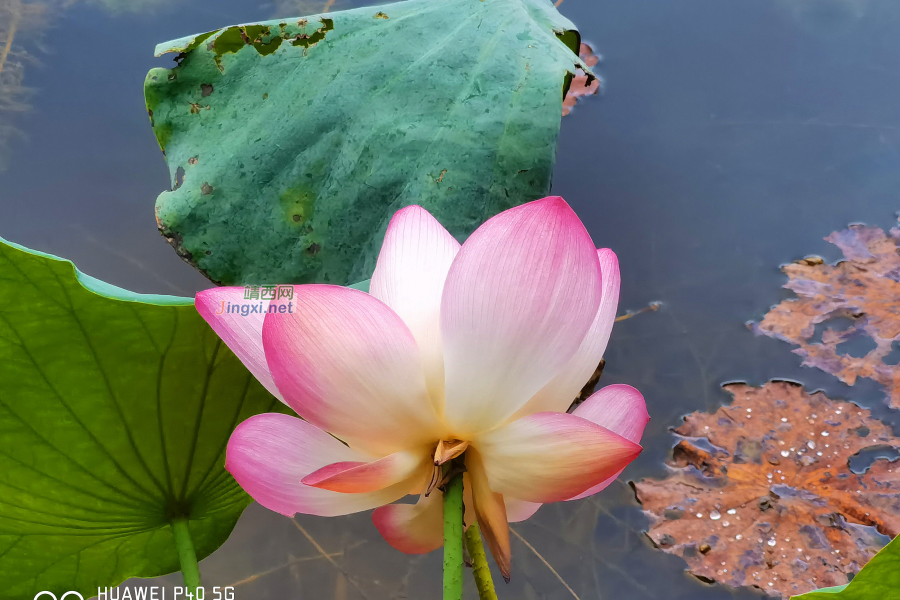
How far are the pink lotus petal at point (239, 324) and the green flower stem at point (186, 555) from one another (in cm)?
12

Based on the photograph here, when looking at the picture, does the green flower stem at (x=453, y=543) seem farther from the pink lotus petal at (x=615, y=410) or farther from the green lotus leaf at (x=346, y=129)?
the green lotus leaf at (x=346, y=129)

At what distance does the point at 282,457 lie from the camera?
0.16 m

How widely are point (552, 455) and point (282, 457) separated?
71mm

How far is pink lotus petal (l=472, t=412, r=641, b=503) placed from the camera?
135mm

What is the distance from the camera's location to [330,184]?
14.9 inches

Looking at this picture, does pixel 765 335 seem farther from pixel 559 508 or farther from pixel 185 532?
pixel 185 532

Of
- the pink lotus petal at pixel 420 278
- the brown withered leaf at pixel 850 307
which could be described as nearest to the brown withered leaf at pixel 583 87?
the brown withered leaf at pixel 850 307

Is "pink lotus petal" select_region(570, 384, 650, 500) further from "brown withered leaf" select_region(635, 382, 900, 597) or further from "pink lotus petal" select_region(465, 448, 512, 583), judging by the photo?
"brown withered leaf" select_region(635, 382, 900, 597)

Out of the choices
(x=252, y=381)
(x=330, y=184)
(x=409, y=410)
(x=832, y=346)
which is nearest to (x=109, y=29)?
(x=330, y=184)

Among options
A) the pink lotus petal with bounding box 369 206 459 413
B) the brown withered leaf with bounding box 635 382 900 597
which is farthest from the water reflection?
the brown withered leaf with bounding box 635 382 900 597

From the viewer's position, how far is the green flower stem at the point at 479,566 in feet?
0.63

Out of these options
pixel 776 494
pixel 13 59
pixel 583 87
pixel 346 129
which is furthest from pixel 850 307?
pixel 13 59

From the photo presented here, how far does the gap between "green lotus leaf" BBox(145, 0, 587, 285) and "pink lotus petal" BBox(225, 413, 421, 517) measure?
21 cm

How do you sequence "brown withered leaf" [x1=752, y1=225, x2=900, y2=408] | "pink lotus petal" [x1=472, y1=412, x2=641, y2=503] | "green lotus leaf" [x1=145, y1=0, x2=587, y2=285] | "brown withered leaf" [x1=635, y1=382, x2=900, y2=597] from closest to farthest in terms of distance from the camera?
"pink lotus petal" [x1=472, y1=412, x2=641, y2=503] < "green lotus leaf" [x1=145, y1=0, x2=587, y2=285] < "brown withered leaf" [x1=635, y1=382, x2=900, y2=597] < "brown withered leaf" [x1=752, y1=225, x2=900, y2=408]
